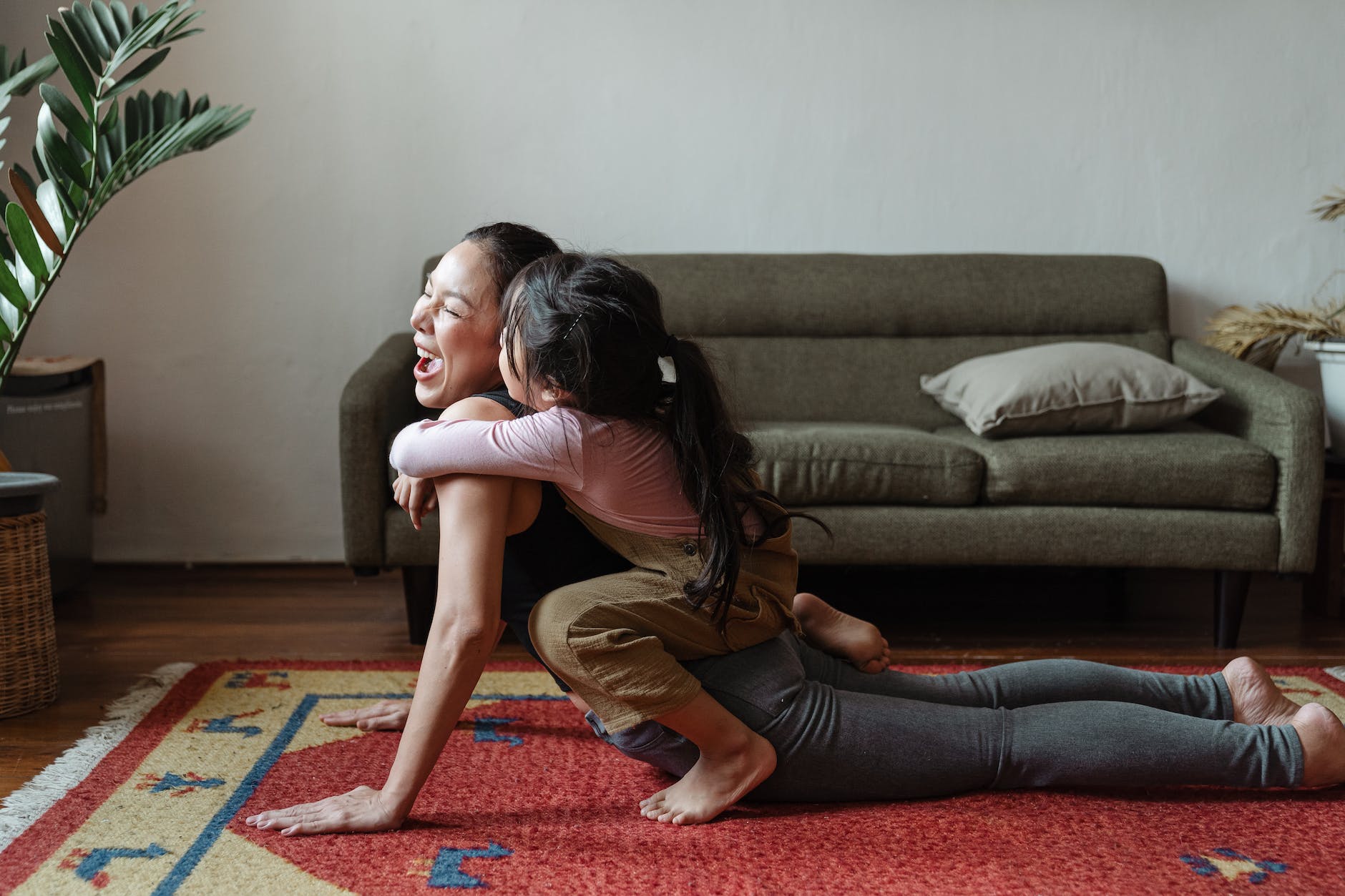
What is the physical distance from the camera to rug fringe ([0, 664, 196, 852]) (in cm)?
147

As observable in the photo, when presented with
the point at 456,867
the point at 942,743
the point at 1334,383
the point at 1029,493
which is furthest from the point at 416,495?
the point at 1334,383

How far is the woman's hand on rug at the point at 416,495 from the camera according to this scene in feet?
4.74

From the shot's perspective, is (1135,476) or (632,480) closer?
(632,480)

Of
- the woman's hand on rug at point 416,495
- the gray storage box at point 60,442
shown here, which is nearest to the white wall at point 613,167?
the gray storage box at point 60,442

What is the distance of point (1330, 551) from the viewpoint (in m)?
2.54

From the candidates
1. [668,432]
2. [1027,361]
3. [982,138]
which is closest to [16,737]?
[668,432]

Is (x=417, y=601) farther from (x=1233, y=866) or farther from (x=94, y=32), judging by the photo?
(x=1233, y=866)

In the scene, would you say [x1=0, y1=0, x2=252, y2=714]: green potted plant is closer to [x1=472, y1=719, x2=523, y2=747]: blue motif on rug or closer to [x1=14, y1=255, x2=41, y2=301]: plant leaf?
[x1=14, y1=255, x2=41, y2=301]: plant leaf

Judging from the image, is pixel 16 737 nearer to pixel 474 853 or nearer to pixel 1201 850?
pixel 474 853

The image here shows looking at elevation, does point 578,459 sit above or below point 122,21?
below

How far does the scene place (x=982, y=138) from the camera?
3025mm

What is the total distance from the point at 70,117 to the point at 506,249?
0.91 meters

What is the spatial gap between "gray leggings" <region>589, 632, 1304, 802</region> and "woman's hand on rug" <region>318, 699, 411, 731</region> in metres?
0.42

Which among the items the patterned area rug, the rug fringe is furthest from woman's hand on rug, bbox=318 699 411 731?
the rug fringe
